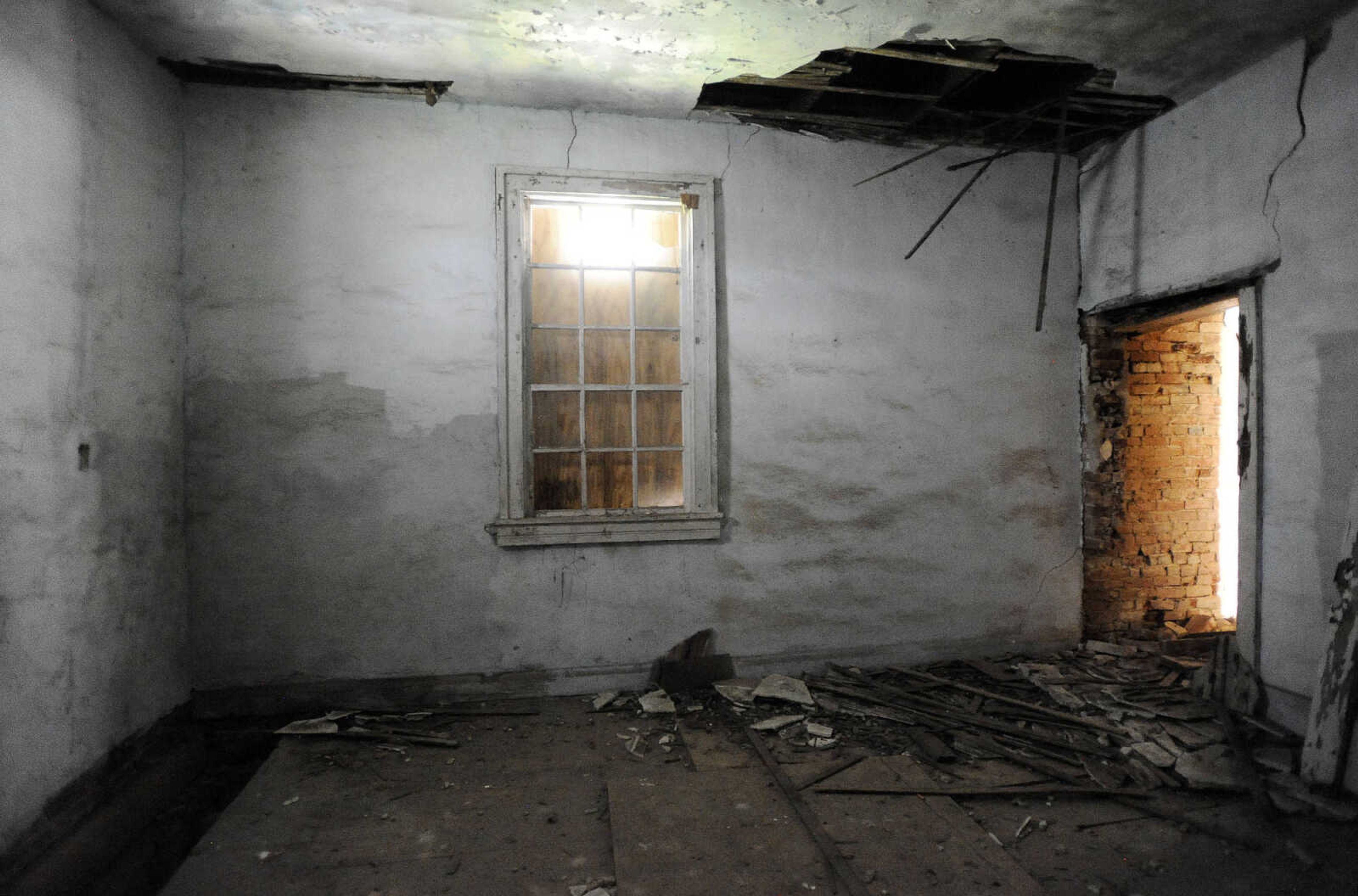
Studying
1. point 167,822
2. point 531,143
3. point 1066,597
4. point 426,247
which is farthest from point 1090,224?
point 167,822

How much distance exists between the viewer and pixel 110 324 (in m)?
2.87

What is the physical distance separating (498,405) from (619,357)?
711 mm

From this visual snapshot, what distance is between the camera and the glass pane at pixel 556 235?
388 cm

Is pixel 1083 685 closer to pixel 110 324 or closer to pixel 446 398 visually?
pixel 446 398

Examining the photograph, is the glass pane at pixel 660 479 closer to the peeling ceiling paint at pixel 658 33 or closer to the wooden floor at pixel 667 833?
the wooden floor at pixel 667 833

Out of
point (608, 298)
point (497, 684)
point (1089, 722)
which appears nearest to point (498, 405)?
point (608, 298)

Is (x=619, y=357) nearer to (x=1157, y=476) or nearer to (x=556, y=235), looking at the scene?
(x=556, y=235)

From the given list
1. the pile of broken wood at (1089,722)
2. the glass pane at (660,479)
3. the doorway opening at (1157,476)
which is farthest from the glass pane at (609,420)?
the doorway opening at (1157,476)

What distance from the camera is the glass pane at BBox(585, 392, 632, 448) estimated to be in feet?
12.8

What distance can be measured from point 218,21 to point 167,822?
326cm

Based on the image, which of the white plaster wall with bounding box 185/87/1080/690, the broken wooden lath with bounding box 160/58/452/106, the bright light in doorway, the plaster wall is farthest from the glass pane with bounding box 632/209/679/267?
the bright light in doorway

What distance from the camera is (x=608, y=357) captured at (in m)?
3.91

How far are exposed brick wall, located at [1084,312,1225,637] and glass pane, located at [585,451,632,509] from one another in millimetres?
2818

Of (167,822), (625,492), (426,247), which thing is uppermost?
(426,247)
